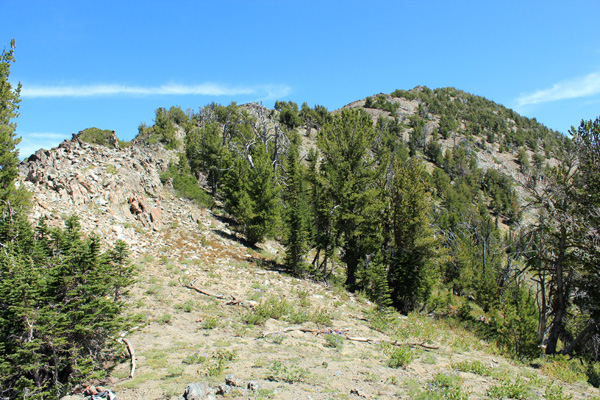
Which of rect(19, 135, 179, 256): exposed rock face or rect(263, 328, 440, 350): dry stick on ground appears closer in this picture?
rect(263, 328, 440, 350): dry stick on ground

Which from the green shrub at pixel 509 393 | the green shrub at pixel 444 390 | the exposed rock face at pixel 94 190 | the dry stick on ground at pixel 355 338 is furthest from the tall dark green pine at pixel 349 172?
the green shrub at pixel 509 393

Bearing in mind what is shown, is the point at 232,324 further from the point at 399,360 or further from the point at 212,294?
the point at 399,360

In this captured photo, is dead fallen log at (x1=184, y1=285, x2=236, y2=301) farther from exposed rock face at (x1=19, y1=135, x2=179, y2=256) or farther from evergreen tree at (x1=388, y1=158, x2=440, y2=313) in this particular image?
evergreen tree at (x1=388, y1=158, x2=440, y2=313)

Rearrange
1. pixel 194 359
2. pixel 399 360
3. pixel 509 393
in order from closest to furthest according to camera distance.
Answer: pixel 509 393 → pixel 194 359 → pixel 399 360

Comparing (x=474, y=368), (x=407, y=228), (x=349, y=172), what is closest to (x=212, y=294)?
(x=474, y=368)

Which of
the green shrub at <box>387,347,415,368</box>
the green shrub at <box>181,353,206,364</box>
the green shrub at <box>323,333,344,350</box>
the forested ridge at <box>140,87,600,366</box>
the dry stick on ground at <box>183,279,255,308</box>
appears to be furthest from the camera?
the forested ridge at <box>140,87,600,366</box>

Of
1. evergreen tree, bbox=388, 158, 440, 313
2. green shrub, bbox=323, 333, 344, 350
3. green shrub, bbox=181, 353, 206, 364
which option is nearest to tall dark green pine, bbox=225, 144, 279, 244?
evergreen tree, bbox=388, 158, 440, 313

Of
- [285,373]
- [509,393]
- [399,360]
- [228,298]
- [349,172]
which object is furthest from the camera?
[349,172]

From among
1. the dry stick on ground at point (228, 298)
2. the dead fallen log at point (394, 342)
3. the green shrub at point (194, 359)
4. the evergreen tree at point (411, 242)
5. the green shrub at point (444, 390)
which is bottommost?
the dead fallen log at point (394, 342)

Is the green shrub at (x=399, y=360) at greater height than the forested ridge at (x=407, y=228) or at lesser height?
lesser

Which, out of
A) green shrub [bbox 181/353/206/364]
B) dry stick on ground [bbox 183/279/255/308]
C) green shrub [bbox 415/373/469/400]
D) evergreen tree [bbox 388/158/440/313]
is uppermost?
evergreen tree [bbox 388/158/440/313]

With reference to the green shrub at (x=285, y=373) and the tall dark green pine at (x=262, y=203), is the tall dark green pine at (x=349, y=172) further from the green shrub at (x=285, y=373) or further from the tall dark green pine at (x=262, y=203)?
the green shrub at (x=285, y=373)

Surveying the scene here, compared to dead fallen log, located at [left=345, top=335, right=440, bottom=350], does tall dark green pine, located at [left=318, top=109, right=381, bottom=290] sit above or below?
above

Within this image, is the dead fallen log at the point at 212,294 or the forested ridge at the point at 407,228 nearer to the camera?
the dead fallen log at the point at 212,294
